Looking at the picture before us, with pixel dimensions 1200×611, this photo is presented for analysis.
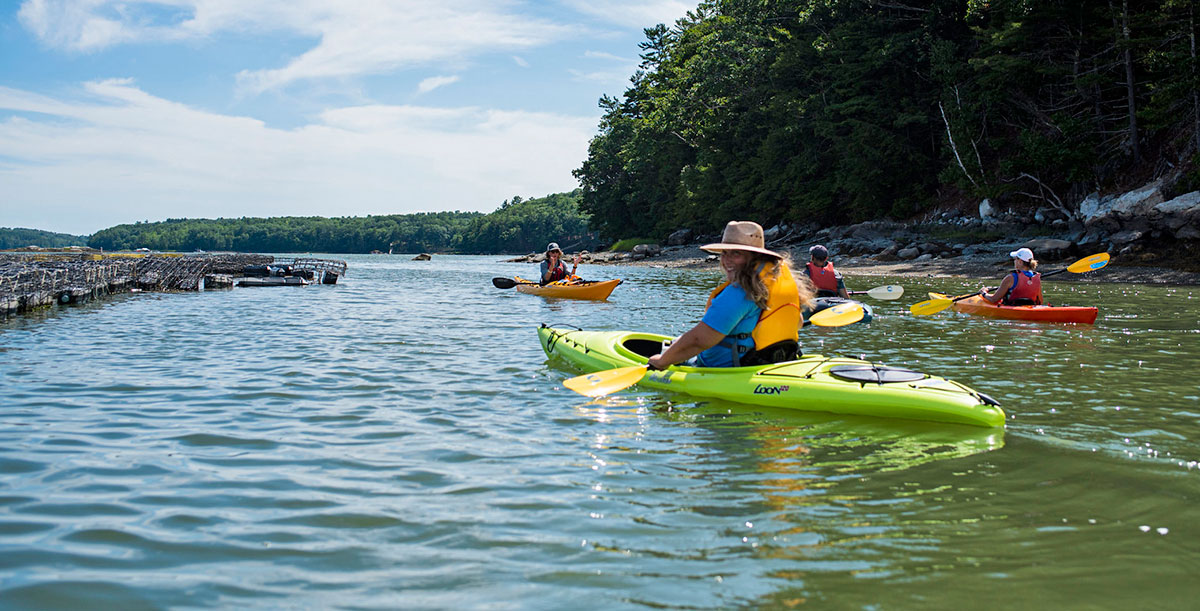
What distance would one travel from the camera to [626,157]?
203ft

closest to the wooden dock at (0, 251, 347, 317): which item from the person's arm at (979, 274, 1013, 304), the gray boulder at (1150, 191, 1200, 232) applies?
the person's arm at (979, 274, 1013, 304)

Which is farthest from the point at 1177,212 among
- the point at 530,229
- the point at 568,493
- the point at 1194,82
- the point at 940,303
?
the point at 530,229

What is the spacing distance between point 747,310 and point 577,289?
12731 mm

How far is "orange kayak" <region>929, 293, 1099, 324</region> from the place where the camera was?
454 inches

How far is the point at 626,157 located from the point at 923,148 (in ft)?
100

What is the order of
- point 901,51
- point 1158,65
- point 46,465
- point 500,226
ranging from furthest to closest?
1. point 500,226
2. point 901,51
3. point 1158,65
4. point 46,465

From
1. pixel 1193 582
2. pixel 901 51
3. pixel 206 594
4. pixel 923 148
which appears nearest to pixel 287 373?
pixel 206 594

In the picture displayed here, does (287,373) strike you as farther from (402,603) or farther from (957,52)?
(957,52)

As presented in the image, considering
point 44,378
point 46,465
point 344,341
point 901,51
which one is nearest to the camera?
point 46,465

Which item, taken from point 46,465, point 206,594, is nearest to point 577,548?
point 206,594

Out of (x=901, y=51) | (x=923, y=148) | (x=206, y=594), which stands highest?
(x=901, y=51)

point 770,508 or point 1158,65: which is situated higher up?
point 1158,65

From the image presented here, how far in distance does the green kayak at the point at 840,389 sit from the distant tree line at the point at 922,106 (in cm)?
1960

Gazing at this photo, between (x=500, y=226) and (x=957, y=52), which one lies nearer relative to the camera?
(x=957, y=52)
